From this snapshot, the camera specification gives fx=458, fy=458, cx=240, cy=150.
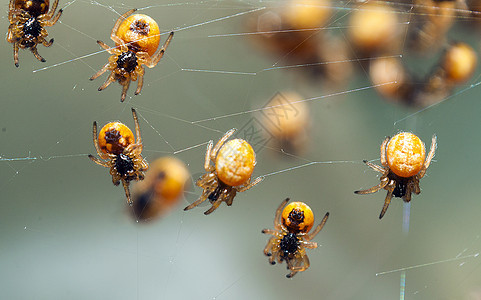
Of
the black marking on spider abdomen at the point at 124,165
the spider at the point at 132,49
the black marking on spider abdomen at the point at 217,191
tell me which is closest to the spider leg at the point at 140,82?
the spider at the point at 132,49

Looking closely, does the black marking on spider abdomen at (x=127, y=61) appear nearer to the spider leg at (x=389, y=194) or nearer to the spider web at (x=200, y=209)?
the spider web at (x=200, y=209)

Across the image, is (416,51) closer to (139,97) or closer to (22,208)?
(139,97)

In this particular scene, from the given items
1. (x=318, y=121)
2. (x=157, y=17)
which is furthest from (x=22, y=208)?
(x=318, y=121)

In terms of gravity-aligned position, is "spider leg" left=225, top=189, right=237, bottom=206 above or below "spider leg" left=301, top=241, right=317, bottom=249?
above

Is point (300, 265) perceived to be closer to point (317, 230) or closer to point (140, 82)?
point (317, 230)

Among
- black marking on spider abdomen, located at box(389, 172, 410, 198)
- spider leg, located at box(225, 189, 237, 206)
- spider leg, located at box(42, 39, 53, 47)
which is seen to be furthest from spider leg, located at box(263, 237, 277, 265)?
spider leg, located at box(42, 39, 53, 47)

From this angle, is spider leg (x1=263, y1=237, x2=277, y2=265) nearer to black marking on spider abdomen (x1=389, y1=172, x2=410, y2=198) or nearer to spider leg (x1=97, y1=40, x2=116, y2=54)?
black marking on spider abdomen (x1=389, y1=172, x2=410, y2=198)

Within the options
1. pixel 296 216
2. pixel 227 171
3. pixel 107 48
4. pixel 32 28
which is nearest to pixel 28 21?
pixel 32 28
